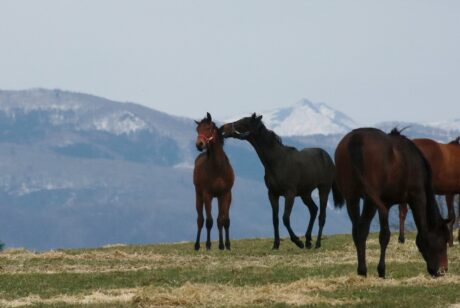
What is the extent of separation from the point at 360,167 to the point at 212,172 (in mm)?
12210

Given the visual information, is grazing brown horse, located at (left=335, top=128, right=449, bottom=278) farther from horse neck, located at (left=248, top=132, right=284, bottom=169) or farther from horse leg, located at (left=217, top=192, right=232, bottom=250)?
horse leg, located at (left=217, top=192, right=232, bottom=250)

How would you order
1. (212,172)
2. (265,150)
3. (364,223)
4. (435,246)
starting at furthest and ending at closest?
(212,172)
(265,150)
(435,246)
(364,223)

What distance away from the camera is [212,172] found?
3089 centimetres

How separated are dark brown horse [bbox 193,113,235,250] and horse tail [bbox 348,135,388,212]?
11.2 meters

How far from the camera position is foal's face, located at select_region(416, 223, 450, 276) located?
20.2 metres

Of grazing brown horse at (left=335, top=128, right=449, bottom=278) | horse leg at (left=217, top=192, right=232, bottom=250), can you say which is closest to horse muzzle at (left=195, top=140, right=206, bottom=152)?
horse leg at (left=217, top=192, right=232, bottom=250)

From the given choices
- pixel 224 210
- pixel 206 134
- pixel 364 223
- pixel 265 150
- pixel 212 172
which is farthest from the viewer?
pixel 224 210

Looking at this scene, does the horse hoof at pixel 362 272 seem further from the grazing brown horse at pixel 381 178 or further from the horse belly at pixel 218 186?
the horse belly at pixel 218 186

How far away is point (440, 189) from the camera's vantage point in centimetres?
Answer: 3059

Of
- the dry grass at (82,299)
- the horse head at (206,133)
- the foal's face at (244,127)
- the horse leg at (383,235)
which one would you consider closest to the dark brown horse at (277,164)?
the foal's face at (244,127)

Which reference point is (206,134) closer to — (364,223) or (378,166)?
(364,223)

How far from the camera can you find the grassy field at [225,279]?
57.9 ft

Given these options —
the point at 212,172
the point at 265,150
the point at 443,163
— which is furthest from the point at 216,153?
the point at 443,163

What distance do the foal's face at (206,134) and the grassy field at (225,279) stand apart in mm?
3209
